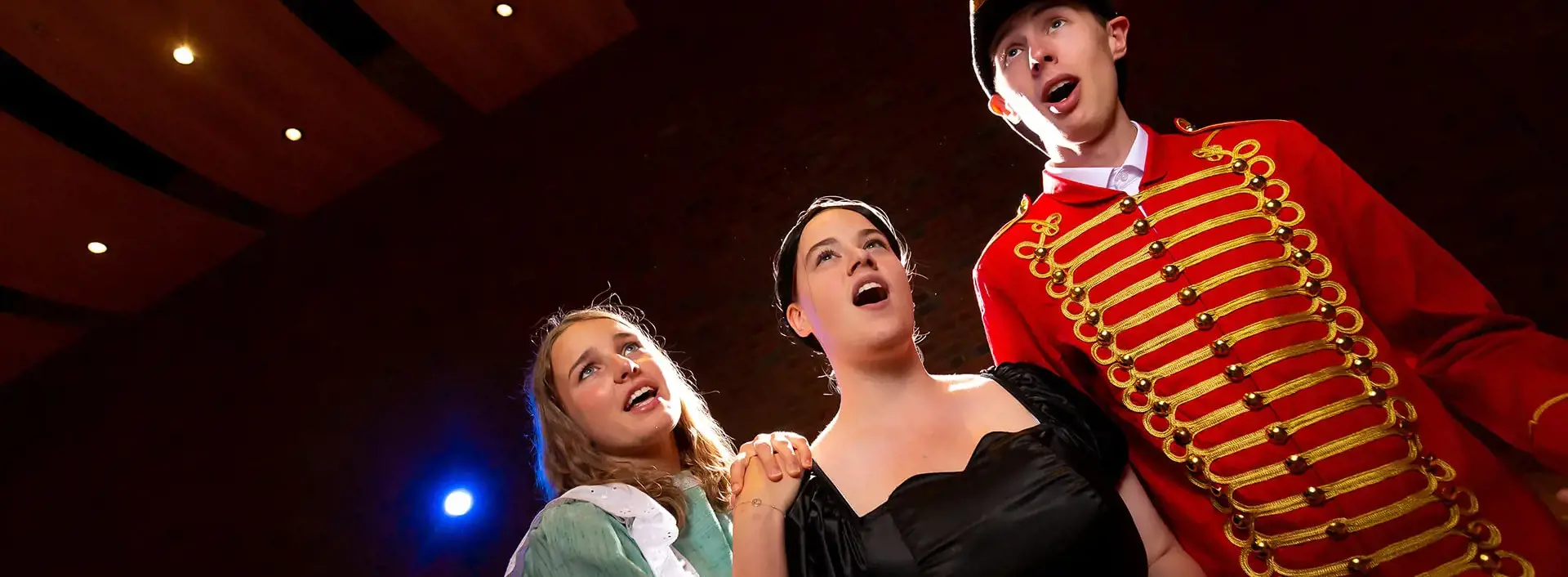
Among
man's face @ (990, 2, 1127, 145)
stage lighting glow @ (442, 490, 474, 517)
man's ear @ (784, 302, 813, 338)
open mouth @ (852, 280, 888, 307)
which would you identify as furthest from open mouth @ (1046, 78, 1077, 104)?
stage lighting glow @ (442, 490, 474, 517)

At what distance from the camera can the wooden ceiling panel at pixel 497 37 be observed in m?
4.10

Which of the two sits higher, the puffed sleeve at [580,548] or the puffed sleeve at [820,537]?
the puffed sleeve at [580,548]

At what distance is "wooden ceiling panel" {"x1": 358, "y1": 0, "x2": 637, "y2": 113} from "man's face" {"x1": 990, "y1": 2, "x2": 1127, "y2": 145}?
2997mm

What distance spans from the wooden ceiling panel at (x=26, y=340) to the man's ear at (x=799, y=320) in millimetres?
5126

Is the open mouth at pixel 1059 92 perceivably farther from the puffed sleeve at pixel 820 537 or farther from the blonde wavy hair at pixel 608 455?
the blonde wavy hair at pixel 608 455

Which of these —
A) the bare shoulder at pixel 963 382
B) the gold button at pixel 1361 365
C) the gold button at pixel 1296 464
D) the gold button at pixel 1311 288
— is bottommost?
the gold button at pixel 1296 464

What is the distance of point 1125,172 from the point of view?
1.59 meters

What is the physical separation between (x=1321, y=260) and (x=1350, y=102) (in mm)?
2110

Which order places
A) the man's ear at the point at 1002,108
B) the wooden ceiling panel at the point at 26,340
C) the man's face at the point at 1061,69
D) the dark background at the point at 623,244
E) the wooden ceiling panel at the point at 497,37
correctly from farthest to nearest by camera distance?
the wooden ceiling panel at the point at 26,340, the wooden ceiling panel at the point at 497,37, the dark background at the point at 623,244, the man's ear at the point at 1002,108, the man's face at the point at 1061,69

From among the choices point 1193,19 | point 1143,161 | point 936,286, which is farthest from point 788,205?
point 1143,161

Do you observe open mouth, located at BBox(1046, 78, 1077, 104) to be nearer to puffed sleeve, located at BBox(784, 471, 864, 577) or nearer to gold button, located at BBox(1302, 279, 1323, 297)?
gold button, located at BBox(1302, 279, 1323, 297)

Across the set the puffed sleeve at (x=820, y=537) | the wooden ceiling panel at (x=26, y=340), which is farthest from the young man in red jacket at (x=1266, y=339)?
the wooden ceiling panel at (x=26, y=340)

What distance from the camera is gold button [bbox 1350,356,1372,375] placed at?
1.34 meters

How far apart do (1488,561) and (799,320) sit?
1.04m
